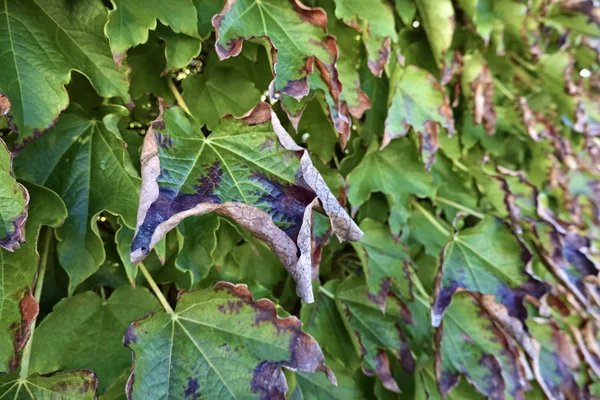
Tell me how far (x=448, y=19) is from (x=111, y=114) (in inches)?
22.8

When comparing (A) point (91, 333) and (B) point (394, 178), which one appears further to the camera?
(B) point (394, 178)

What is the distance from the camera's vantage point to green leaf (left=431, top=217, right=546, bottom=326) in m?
0.76

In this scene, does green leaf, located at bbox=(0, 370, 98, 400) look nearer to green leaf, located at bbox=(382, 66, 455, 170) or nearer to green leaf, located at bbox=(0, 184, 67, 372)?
green leaf, located at bbox=(0, 184, 67, 372)

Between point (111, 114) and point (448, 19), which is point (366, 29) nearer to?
point (448, 19)

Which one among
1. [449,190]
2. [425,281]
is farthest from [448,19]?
[425,281]

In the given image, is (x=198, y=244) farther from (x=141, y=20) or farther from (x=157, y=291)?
(x=141, y=20)

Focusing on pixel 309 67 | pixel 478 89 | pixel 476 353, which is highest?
pixel 309 67

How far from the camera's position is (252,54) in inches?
22.2

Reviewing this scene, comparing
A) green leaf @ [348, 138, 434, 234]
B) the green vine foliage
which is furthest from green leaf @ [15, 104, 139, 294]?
green leaf @ [348, 138, 434, 234]

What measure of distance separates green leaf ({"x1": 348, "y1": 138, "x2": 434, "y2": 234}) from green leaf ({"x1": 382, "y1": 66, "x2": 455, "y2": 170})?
0.14ft

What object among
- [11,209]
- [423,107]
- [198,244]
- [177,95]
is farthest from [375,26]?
[11,209]

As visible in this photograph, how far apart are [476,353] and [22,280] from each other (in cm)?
68

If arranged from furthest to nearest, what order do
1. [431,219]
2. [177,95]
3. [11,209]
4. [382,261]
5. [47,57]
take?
[431,219] → [382,261] → [177,95] → [47,57] → [11,209]

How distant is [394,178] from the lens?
2.48 ft
